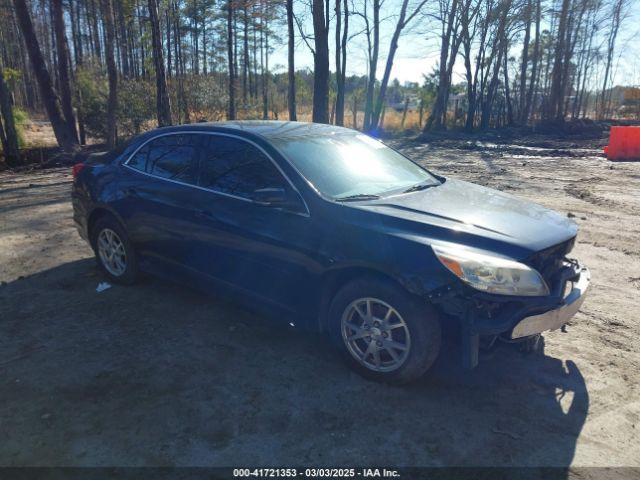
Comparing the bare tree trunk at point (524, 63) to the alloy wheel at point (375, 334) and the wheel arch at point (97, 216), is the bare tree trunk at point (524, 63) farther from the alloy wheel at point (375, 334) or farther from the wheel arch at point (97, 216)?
the alloy wheel at point (375, 334)

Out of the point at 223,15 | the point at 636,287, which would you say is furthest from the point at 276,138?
the point at 223,15

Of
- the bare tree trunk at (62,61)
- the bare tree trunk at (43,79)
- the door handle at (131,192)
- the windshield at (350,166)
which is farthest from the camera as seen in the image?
the bare tree trunk at (62,61)

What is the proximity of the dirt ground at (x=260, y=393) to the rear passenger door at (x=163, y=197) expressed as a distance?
57 cm

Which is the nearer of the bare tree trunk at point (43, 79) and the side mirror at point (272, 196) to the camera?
the side mirror at point (272, 196)

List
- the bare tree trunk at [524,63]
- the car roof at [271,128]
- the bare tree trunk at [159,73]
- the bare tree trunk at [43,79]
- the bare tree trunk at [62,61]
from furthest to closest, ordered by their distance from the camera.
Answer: the bare tree trunk at [524,63], the bare tree trunk at [62,61], the bare tree trunk at [159,73], the bare tree trunk at [43,79], the car roof at [271,128]

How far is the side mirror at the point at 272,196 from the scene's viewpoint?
346cm

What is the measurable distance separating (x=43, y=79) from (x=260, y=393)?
51.1 ft

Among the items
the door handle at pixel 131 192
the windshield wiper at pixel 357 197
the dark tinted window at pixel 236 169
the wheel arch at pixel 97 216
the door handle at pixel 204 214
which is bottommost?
the wheel arch at pixel 97 216

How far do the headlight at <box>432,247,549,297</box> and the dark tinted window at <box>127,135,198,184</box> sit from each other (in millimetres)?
2420

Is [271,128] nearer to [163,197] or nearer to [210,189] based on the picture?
[210,189]

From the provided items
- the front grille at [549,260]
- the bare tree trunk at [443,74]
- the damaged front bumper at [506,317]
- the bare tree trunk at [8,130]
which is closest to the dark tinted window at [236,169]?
the damaged front bumper at [506,317]

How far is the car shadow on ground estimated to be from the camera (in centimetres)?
266

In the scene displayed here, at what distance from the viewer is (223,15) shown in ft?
102

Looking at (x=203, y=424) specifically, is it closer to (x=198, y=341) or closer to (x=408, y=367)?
(x=198, y=341)
